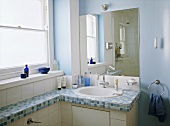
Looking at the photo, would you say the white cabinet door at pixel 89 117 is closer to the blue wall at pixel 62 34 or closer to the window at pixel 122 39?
the blue wall at pixel 62 34

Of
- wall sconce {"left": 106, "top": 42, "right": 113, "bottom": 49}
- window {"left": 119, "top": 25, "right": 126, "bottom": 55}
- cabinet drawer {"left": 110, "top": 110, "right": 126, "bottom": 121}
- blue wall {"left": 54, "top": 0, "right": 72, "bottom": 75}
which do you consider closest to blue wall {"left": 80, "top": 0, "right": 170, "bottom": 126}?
window {"left": 119, "top": 25, "right": 126, "bottom": 55}

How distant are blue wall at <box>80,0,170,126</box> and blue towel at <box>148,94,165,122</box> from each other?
100 mm

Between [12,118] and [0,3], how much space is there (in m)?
1.22

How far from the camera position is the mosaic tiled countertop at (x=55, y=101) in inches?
60.0

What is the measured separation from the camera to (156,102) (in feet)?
6.40

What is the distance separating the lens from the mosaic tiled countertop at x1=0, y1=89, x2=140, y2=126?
152 centimetres

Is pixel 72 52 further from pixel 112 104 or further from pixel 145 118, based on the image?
pixel 145 118

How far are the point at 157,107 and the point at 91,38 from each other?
131 cm

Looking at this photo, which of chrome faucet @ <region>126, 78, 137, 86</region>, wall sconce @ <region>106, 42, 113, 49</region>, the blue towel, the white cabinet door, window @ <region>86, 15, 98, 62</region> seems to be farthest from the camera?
window @ <region>86, 15, 98, 62</region>

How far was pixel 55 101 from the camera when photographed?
6.54 feet

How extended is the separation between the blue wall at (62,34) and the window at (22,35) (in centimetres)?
15

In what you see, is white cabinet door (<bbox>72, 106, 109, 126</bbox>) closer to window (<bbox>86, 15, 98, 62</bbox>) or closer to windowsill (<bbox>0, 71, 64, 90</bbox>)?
windowsill (<bbox>0, 71, 64, 90</bbox>)

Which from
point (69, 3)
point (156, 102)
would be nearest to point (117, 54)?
point (156, 102)

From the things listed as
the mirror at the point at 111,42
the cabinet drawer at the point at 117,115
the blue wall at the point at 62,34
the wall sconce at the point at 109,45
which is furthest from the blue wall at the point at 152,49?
the blue wall at the point at 62,34
